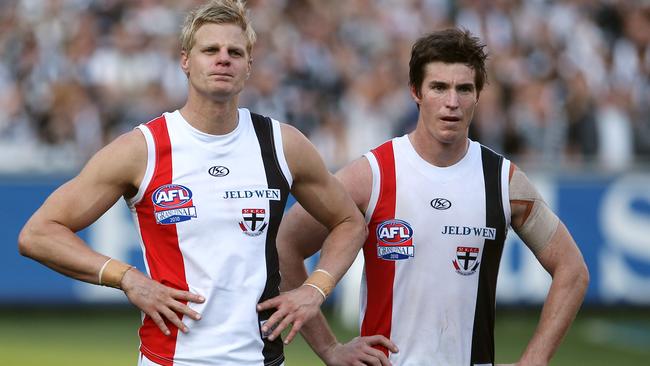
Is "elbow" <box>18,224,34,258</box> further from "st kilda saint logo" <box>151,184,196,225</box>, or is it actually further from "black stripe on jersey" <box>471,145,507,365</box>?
"black stripe on jersey" <box>471,145,507,365</box>

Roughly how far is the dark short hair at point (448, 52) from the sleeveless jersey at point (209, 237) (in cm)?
97

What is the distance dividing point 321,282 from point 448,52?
1.27 meters

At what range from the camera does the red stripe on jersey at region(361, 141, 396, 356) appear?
6.00 meters

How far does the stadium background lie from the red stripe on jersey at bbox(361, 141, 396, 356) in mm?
5576

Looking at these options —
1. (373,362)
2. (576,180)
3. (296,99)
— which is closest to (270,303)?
(373,362)

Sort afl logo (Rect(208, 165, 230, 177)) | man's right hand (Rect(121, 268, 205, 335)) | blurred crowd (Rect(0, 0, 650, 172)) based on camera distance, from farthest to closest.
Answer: blurred crowd (Rect(0, 0, 650, 172)) < afl logo (Rect(208, 165, 230, 177)) < man's right hand (Rect(121, 268, 205, 335))

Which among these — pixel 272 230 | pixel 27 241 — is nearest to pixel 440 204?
pixel 272 230

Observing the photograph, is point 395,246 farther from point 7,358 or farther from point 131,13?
point 131,13

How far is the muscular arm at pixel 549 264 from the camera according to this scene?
595 cm

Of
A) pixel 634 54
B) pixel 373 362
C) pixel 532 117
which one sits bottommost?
pixel 373 362

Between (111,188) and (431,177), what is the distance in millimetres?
1611

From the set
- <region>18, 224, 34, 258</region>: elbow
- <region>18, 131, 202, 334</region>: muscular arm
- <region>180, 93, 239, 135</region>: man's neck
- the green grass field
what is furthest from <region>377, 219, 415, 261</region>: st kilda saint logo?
the green grass field

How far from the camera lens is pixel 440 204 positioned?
605 centimetres

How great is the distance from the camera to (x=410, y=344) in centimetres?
595
